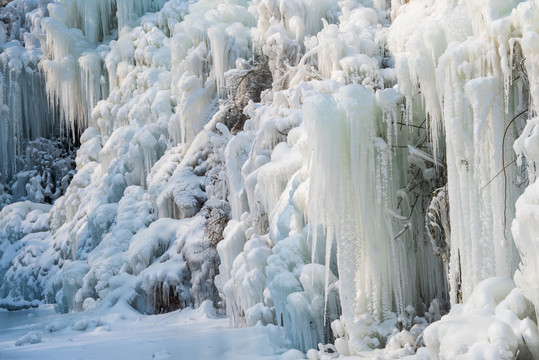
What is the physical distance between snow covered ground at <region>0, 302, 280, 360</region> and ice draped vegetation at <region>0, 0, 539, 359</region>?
1.43 feet

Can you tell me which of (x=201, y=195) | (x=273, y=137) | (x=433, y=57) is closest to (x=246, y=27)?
(x=201, y=195)

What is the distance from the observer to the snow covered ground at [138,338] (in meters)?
7.90

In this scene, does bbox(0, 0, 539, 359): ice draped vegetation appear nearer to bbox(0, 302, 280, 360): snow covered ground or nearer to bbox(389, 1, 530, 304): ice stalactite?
bbox(389, 1, 530, 304): ice stalactite

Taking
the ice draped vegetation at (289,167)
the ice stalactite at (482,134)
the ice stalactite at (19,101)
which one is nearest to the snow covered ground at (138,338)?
the ice draped vegetation at (289,167)

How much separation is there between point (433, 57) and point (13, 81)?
51.4 ft

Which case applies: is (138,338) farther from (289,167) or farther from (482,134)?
(482,134)

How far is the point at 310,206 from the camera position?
23.1 ft

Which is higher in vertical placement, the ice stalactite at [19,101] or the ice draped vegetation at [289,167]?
the ice stalactite at [19,101]

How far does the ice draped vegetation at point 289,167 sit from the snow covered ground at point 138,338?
0.44 metres

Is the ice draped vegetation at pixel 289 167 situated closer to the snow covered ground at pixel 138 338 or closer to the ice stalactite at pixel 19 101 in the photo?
the ice stalactite at pixel 19 101

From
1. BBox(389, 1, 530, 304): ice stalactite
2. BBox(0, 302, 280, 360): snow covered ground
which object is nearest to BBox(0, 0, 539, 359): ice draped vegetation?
BBox(389, 1, 530, 304): ice stalactite

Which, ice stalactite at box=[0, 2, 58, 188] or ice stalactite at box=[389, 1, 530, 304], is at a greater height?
ice stalactite at box=[0, 2, 58, 188]

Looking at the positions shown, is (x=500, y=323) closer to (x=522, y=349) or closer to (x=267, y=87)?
(x=522, y=349)

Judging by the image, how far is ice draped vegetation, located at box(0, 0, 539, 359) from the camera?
18.8ft
